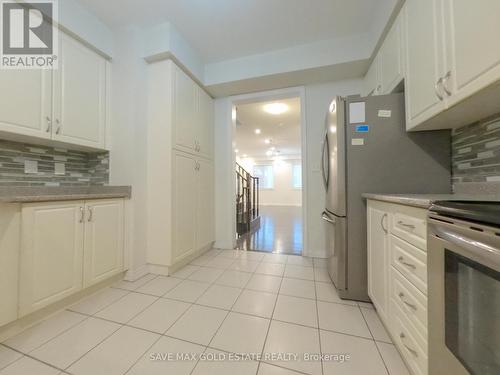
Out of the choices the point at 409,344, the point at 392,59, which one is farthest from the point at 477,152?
the point at 409,344

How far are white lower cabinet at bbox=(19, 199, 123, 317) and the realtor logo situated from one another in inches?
46.0

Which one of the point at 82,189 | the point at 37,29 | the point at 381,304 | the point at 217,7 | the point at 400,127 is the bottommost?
the point at 381,304

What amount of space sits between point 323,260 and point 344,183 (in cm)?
135

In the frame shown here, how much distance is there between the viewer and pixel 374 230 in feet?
4.46

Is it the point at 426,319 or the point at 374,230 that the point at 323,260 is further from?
the point at 426,319

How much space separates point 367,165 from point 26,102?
2749mm

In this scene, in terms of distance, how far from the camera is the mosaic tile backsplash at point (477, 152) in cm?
109

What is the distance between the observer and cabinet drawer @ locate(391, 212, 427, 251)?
2.73ft

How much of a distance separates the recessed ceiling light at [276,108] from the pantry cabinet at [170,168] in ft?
6.37

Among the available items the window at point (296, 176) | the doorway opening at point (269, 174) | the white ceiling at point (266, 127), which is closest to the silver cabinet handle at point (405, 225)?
the doorway opening at point (269, 174)

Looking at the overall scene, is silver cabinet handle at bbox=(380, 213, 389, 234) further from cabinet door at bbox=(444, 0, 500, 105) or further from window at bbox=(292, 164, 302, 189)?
window at bbox=(292, 164, 302, 189)

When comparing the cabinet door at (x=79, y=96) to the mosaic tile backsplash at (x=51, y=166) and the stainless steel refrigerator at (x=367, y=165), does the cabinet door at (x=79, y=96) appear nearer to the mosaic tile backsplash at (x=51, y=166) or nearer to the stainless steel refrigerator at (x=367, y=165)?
the mosaic tile backsplash at (x=51, y=166)

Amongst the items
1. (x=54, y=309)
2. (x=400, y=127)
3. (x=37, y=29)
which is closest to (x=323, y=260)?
(x=400, y=127)

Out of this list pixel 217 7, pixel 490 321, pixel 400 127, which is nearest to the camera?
pixel 490 321
